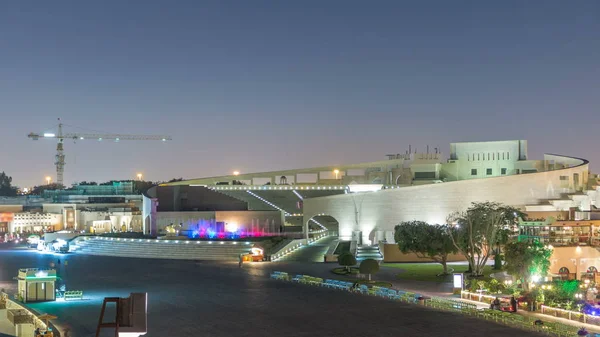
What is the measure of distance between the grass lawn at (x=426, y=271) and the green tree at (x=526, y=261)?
10.1 ft

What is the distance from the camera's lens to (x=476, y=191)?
140ft

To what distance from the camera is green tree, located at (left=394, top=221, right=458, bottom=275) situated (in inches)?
1228

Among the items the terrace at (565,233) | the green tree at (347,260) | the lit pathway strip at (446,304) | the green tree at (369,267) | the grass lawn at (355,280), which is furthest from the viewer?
the terrace at (565,233)

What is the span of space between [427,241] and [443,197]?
37.6ft

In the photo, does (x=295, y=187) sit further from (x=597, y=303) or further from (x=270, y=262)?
(x=597, y=303)

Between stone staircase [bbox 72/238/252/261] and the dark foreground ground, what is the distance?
25.6ft

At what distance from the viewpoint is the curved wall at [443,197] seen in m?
42.6

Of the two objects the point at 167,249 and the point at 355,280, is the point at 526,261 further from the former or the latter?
the point at 167,249

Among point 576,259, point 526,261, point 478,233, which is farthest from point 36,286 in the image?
point 576,259

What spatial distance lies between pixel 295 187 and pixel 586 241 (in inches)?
983

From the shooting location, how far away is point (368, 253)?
1535 inches

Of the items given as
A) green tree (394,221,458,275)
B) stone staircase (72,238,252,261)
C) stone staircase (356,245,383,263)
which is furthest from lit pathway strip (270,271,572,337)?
stone staircase (72,238,252,261)

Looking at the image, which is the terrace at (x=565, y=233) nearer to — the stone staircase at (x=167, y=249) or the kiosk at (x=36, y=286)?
the stone staircase at (x=167, y=249)

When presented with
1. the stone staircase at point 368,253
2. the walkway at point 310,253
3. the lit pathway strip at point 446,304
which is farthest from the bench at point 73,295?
the stone staircase at point 368,253
